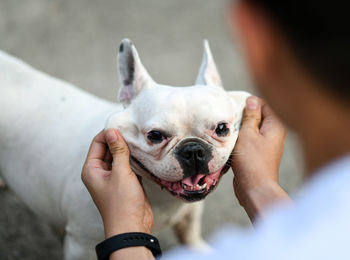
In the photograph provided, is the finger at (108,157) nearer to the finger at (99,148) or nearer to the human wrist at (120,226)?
the finger at (99,148)

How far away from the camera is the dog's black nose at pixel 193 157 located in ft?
3.80

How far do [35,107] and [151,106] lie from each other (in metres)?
0.61

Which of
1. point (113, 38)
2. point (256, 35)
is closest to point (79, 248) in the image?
point (256, 35)

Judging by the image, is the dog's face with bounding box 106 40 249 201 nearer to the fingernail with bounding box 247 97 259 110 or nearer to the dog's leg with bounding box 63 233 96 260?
the fingernail with bounding box 247 97 259 110

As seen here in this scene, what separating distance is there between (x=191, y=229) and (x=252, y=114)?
0.73 meters

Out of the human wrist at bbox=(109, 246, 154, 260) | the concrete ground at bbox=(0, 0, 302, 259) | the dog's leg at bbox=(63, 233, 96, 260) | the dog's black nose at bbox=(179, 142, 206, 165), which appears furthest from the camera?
the concrete ground at bbox=(0, 0, 302, 259)

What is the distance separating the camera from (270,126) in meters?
1.28

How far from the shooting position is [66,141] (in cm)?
152

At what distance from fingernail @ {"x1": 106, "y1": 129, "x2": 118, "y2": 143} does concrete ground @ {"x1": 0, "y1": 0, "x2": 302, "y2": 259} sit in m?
Answer: 1.36

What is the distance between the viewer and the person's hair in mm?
497

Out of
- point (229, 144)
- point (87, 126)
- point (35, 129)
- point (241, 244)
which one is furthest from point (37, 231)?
point (241, 244)

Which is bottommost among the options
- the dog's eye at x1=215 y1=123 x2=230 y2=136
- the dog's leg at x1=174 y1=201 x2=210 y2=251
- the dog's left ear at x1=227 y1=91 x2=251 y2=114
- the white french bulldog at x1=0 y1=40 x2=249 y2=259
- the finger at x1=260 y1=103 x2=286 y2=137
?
the dog's leg at x1=174 y1=201 x2=210 y2=251

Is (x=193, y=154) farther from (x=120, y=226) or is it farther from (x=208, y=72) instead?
(x=208, y=72)

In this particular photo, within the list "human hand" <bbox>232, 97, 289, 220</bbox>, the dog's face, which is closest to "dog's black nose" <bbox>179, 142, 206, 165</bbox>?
the dog's face
